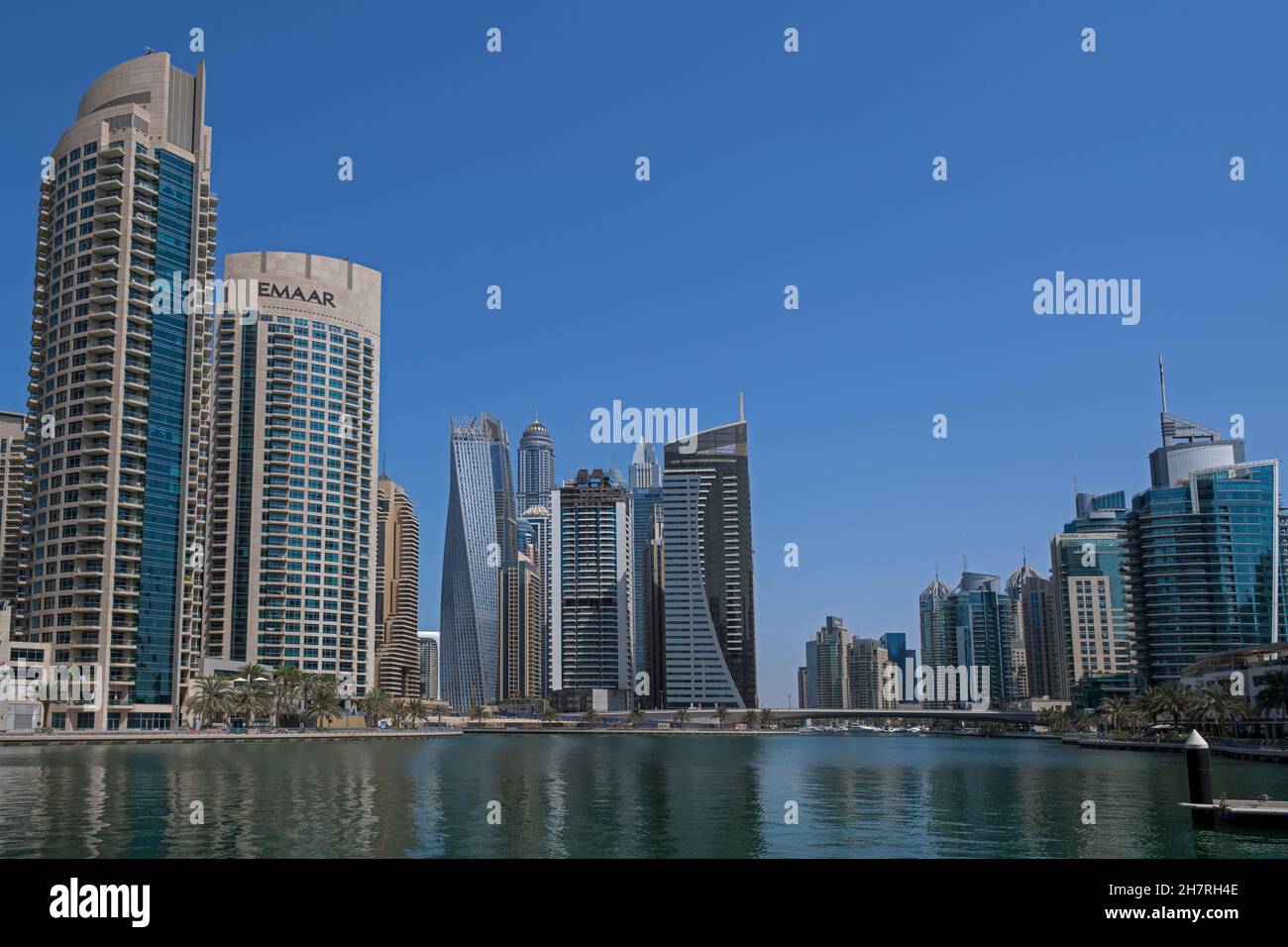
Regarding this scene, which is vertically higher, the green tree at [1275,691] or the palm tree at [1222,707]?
the green tree at [1275,691]

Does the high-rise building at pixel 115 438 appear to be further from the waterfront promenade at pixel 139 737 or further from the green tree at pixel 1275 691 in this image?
the green tree at pixel 1275 691

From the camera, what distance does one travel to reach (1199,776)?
58.7 m

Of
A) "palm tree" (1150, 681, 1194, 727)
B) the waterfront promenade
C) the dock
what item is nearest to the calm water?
the dock

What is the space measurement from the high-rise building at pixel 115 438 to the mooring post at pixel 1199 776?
162 meters

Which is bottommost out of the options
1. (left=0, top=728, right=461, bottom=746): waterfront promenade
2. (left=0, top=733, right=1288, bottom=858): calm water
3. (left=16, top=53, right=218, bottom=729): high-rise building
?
(left=0, top=728, right=461, bottom=746): waterfront promenade

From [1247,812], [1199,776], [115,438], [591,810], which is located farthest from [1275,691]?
[115,438]

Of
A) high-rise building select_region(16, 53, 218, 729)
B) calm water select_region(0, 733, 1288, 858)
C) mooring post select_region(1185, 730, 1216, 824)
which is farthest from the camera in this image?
high-rise building select_region(16, 53, 218, 729)

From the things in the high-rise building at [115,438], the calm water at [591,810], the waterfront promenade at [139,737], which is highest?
the high-rise building at [115,438]

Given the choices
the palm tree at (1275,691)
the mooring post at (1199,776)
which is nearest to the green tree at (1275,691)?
the palm tree at (1275,691)

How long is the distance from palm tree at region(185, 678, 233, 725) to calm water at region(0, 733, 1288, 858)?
69.4m

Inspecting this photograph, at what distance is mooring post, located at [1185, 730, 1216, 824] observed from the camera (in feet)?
188

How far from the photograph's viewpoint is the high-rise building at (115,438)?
182m

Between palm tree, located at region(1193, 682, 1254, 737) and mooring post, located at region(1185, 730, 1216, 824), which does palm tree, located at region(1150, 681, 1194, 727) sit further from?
mooring post, located at region(1185, 730, 1216, 824)

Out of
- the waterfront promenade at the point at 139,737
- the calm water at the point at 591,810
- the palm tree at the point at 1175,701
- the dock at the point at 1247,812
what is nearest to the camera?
the calm water at the point at 591,810
